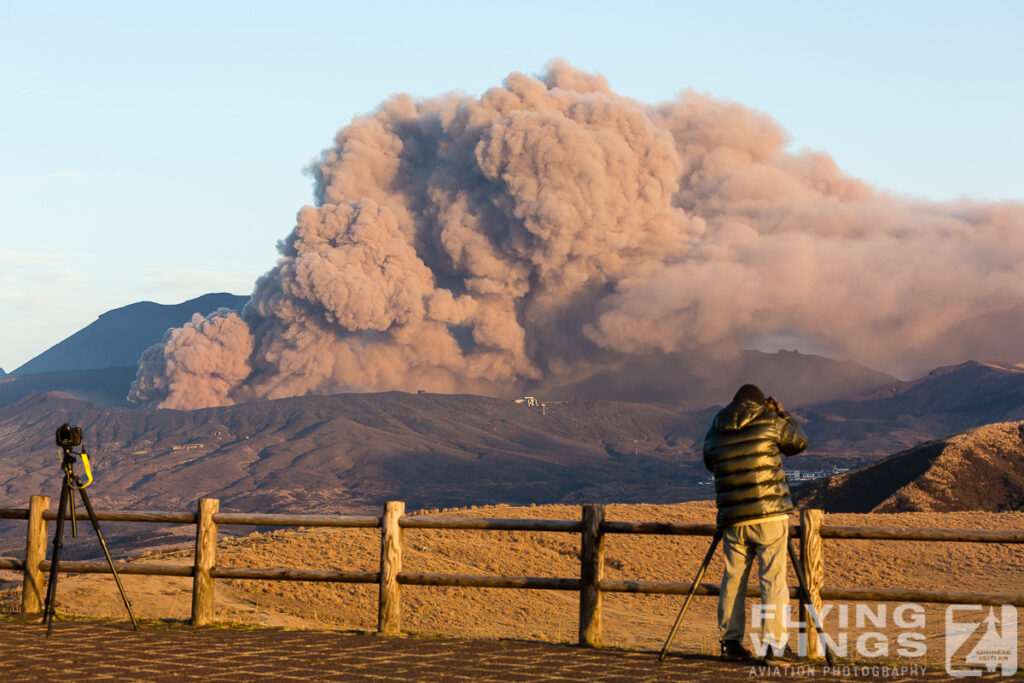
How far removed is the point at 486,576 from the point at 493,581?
Result: 438 mm

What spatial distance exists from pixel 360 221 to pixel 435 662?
10964 cm

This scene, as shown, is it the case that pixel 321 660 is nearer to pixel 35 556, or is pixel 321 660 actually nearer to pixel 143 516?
pixel 143 516

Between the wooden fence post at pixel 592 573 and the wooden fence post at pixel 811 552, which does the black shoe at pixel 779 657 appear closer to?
the wooden fence post at pixel 811 552

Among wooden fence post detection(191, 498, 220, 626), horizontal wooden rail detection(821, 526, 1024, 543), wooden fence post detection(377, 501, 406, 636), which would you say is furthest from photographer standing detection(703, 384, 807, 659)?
wooden fence post detection(191, 498, 220, 626)

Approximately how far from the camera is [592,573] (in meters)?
9.76

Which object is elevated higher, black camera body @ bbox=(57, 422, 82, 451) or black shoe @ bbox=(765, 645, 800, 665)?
black camera body @ bbox=(57, 422, 82, 451)

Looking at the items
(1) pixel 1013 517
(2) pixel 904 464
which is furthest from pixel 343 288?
(1) pixel 1013 517

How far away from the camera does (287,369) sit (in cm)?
13750

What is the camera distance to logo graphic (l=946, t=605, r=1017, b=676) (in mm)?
11765

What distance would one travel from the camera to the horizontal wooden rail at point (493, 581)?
31.9 ft

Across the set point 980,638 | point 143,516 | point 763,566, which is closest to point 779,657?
point 763,566

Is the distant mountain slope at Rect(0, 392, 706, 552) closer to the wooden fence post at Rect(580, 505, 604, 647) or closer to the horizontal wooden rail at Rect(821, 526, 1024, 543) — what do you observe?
the wooden fence post at Rect(580, 505, 604, 647)

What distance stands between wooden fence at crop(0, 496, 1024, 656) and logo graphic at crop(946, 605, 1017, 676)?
3.62 ft

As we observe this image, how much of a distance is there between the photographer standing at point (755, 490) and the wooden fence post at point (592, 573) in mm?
1441
